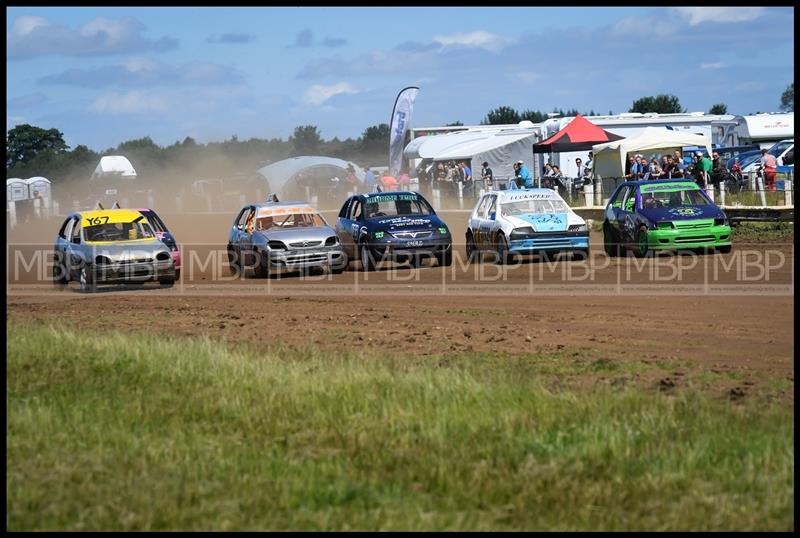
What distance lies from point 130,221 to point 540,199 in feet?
25.9

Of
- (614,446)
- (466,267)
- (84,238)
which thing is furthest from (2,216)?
(466,267)

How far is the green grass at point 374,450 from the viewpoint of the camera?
683 centimetres

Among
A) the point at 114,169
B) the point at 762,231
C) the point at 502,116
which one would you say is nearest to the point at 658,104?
the point at 502,116

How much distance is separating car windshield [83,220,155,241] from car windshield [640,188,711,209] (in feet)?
30.8

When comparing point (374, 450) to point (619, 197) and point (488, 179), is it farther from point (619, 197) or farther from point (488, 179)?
point (488, 179)

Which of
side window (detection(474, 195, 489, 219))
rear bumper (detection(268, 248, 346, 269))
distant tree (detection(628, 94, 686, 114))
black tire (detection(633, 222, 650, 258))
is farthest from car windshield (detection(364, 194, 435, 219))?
distant tree (detection(628, 94, 686, 114))

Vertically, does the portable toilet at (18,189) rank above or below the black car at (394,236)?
above

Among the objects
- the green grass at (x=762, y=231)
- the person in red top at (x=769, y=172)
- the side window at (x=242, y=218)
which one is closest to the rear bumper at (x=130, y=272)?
the side window at (x=242, y=218)

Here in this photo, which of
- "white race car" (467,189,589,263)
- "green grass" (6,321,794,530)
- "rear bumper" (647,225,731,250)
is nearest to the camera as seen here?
"green grass" (6,321,794,530)

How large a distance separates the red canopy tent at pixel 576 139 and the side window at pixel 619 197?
12.8 metres

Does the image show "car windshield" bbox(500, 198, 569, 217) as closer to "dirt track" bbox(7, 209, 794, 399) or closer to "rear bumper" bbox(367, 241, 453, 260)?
"dirt track" bbox(7, 209, 794, 399)

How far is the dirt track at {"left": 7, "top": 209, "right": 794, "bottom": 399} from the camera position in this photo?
12766mm

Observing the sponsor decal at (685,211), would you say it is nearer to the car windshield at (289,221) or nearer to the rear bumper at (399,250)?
the rear bumper at (399,250)

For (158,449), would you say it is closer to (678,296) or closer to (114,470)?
(114,470)
